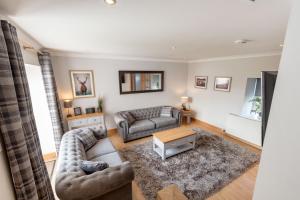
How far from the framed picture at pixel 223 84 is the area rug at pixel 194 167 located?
165cm

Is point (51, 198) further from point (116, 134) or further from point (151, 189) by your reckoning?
point (116, 134)

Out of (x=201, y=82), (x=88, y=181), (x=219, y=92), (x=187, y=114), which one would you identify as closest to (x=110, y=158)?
(x=88, y=181)

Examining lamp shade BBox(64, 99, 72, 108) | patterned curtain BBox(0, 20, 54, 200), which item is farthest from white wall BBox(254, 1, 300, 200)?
lamp shade BBox(64, 99, 72, 108)

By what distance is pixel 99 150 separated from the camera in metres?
2.67

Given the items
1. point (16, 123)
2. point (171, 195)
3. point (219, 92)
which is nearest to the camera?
point (16, 123)

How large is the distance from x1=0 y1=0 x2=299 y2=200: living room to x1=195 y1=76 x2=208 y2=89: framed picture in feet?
0.12

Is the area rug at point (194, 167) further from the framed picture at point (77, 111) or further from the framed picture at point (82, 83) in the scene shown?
the framed picture at point (82, 83)

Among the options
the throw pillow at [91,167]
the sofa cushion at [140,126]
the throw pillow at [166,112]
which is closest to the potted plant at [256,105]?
the throw pillow at [166,112]

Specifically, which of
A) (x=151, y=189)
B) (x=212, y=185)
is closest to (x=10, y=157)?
(x=151, y=189)

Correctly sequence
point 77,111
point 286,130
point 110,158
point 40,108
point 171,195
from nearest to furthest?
point 286,130
point 171,195
point 110,158
point 40,108
point 77,111

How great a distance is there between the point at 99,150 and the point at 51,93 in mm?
1580

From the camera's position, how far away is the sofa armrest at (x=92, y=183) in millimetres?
1478

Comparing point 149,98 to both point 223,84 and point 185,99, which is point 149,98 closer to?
point 185,99

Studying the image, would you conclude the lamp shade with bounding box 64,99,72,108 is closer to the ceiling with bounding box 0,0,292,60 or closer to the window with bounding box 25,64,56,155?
the window with bounding box 25,64,56,155
